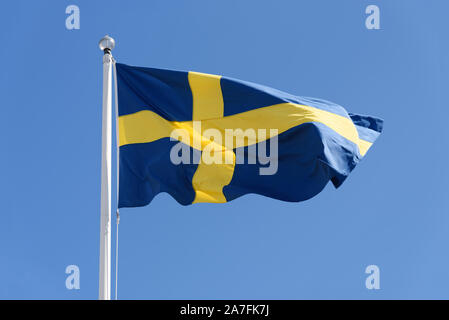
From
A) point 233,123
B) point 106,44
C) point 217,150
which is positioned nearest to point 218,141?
point 217,150

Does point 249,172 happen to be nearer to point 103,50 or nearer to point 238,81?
point 238,81

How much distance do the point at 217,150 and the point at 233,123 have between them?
0.57 metres

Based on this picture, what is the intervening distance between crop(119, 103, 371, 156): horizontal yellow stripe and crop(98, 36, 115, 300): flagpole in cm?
94

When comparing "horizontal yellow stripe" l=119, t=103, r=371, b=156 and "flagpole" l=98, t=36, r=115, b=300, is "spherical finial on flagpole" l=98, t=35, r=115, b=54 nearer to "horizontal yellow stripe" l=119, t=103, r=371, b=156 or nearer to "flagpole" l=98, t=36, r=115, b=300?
"flagpole" l=98, t=36, r=115, b=300

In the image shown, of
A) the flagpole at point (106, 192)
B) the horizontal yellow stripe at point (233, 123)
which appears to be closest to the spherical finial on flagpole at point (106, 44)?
the flagpole at point (106, 192)

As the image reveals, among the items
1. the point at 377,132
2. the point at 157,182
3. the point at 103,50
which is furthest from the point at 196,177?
the point at 377,132

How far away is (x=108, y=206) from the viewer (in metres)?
9.63

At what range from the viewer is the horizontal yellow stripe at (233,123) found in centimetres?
1106

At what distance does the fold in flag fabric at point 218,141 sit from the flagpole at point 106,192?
829mm

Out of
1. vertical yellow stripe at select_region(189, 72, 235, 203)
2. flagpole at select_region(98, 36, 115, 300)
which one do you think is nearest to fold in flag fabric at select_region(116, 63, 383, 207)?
vertical yellow stripe at select_region(189, 72, 235, 203)

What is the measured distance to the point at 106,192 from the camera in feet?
Answer: 31.8

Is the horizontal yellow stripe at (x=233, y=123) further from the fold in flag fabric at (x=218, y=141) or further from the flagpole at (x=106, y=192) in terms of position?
the flagpole at (x=106, y=192)

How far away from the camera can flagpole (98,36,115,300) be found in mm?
9289
